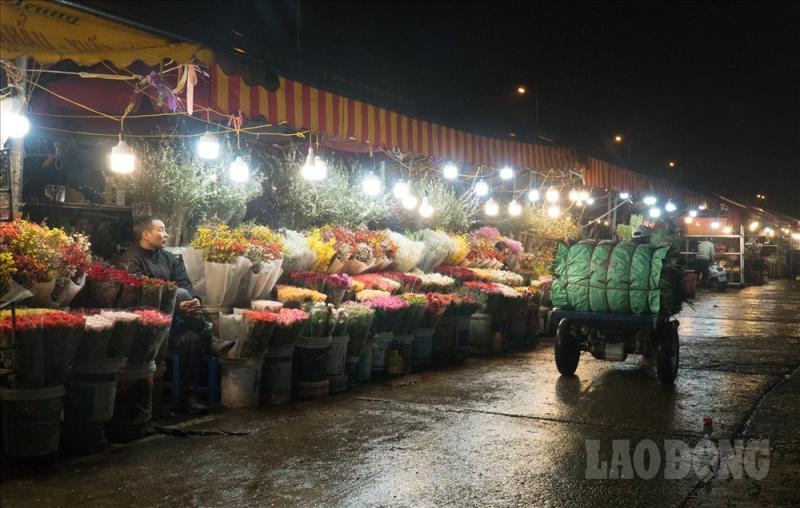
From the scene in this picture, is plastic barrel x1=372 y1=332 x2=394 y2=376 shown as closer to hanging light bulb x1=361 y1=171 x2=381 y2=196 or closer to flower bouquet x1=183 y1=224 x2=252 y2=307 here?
flower bouquet x1=183 y1=224 x2=252 y2=307

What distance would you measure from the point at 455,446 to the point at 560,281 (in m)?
4.34

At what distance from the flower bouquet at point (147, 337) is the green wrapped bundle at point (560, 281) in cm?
571

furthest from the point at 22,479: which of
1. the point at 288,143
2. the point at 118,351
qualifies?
the point at 288,143

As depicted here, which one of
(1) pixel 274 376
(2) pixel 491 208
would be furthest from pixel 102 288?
(2) pixel 491 208

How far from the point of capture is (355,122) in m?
9.87

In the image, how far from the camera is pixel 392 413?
818 cm

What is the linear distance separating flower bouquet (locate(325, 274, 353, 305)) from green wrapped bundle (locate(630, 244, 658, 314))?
4088mm

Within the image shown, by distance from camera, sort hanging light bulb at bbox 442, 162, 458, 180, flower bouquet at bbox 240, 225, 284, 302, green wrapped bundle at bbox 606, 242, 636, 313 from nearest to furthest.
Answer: flower bouquet at bbox 240, 225, 284, 302 → green wrapped bundle at bbox 606, 242, 636, 313 → hanging light bulb at bbox 442, 162, 458, 180

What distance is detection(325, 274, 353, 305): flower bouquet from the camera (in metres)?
10.2

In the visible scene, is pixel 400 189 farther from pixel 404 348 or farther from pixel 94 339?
pixel 94 339

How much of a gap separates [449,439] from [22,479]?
380cm

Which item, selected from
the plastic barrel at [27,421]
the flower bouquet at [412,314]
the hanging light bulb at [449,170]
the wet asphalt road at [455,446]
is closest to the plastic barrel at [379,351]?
the flower bouquet at [412,314]

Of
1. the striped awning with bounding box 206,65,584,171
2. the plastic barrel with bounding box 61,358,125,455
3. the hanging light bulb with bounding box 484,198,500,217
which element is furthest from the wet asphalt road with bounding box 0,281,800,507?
the hanging light bulb with bounding box 484,198,500,217

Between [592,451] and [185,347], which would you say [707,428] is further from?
[185,347]
